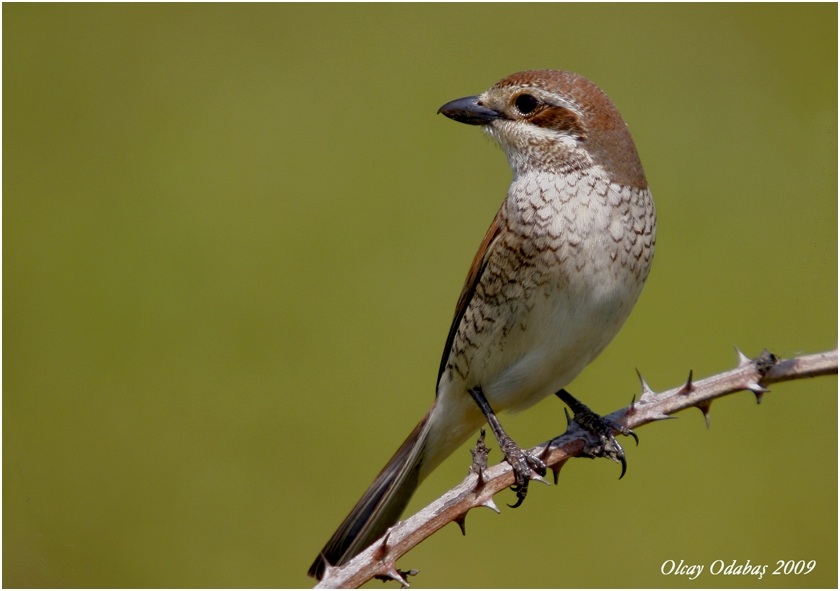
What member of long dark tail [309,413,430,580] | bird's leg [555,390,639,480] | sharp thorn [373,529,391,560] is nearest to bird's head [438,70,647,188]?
bird's leg [555,390,639,480]

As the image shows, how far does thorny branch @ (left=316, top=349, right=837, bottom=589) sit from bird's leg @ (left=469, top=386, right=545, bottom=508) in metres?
0.60

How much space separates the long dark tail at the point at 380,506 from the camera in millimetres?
3936

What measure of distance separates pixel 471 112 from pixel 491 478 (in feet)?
5.36

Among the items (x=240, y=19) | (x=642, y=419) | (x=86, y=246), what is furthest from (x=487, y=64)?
(x=642, y=419)

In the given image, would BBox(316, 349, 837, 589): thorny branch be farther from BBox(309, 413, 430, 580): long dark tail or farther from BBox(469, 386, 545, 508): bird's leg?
BBox(309, 413, 430, 580): long dark tail

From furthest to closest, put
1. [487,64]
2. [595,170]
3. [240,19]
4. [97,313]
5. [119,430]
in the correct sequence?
[240,19] < [487,64] < [97,313] < [119,430] < [595,170]

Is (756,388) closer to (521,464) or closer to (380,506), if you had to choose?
(521,464)

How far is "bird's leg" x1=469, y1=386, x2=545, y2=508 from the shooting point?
3951mm

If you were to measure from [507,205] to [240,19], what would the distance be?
16.4 ft

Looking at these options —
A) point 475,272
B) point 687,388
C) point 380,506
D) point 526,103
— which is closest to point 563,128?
point 526,103

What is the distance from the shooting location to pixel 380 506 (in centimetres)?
406

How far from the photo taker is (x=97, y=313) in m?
7.03

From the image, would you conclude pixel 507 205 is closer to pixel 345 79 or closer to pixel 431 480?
pixel 431 480

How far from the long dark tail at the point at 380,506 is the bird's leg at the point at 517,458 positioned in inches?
9.8
